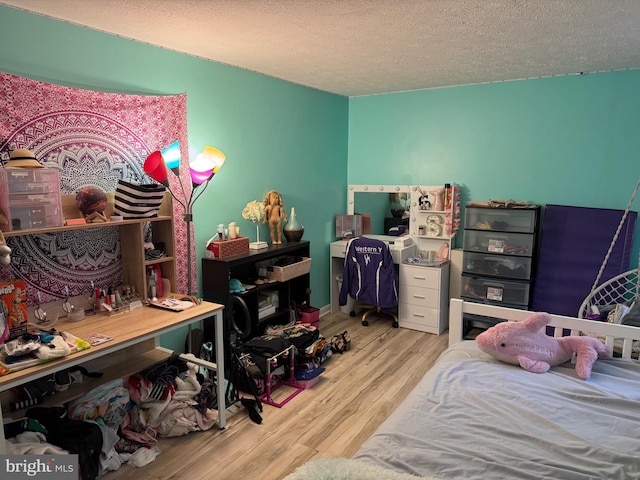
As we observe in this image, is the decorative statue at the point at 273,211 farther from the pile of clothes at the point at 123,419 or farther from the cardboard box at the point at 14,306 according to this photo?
the cardboard box at the point at 14,306

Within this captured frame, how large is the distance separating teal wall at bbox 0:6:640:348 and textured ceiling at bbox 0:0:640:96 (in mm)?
151

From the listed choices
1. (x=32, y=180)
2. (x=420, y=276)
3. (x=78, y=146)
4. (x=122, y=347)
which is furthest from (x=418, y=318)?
(x=32, y=180)

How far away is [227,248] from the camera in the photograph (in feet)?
10.6

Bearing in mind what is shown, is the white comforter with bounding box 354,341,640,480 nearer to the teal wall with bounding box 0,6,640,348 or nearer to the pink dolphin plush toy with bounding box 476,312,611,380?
the pink dolphin plush toy with bounding box 476,312,611,380

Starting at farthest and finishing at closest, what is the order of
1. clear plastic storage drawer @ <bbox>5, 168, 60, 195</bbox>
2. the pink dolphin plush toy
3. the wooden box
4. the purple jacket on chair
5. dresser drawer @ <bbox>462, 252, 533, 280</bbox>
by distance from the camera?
the purple jacket on chair < dresser drawer @ <bbox>462, 252, 533, 280</bbox> < the wooden box < the pink dolphin plush toy < clear plastic storage drawer @ <bbox>5, 168, 60, 195</bbox>

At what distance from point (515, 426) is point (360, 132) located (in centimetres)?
371

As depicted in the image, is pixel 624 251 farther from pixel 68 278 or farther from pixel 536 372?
pixel 68 278

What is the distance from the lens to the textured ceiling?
216cm

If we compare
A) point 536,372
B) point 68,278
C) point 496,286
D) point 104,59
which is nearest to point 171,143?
point 104,59

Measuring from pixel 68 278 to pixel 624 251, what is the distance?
12.9 ft

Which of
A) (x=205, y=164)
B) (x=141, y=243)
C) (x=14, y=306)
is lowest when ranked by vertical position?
(x=14, y=306)

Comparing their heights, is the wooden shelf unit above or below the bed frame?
above

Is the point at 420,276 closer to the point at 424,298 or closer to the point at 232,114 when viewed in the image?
the point at 424,298

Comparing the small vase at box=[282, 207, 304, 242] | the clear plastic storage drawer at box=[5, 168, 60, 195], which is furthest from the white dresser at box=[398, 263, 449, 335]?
the clear plastic storage drawer at box=[5, 168, 60, 195]
